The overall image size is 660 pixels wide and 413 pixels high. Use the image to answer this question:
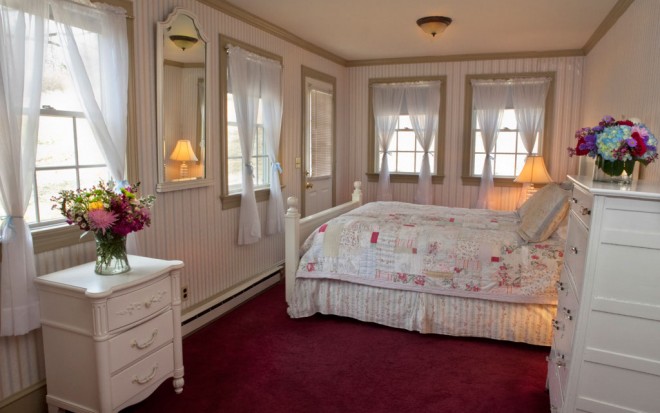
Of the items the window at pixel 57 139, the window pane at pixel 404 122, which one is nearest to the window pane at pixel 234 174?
the window at pixel 57 139

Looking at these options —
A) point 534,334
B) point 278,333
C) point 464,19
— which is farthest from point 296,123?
point 534,334

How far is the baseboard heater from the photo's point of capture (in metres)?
3.44

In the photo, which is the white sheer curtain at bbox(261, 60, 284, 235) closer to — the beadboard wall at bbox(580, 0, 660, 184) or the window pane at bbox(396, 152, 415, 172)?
the window pane at bbox(396, 152, 415, 172)

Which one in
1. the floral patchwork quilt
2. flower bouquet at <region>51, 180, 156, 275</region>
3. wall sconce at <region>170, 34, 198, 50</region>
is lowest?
the floral patchwork quilt

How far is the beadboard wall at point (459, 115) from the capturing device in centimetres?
540

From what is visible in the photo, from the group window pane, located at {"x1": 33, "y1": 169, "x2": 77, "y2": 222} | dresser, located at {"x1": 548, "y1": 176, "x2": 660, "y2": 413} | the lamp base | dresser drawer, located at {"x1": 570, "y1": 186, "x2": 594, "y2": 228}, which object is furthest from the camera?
the lamp base

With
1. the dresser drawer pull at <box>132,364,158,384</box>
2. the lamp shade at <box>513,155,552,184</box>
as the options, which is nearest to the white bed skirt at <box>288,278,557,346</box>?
the dresser drawer pull at <box>132,364,158,384</box>

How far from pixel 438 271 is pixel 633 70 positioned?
6.32 ft

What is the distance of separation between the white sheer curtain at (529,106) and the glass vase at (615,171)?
3554 mm

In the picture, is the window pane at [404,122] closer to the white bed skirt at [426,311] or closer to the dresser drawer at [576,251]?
the white bed skirt at [426,311]

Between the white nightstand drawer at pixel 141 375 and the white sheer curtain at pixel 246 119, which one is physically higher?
the white sheer curtain at pixel 246 119

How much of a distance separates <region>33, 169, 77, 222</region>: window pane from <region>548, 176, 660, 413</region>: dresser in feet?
8.29

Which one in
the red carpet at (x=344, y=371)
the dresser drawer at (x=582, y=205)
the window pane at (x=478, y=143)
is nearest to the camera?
the dresser drawer at (x=582, y=205)

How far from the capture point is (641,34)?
3.08 metres
